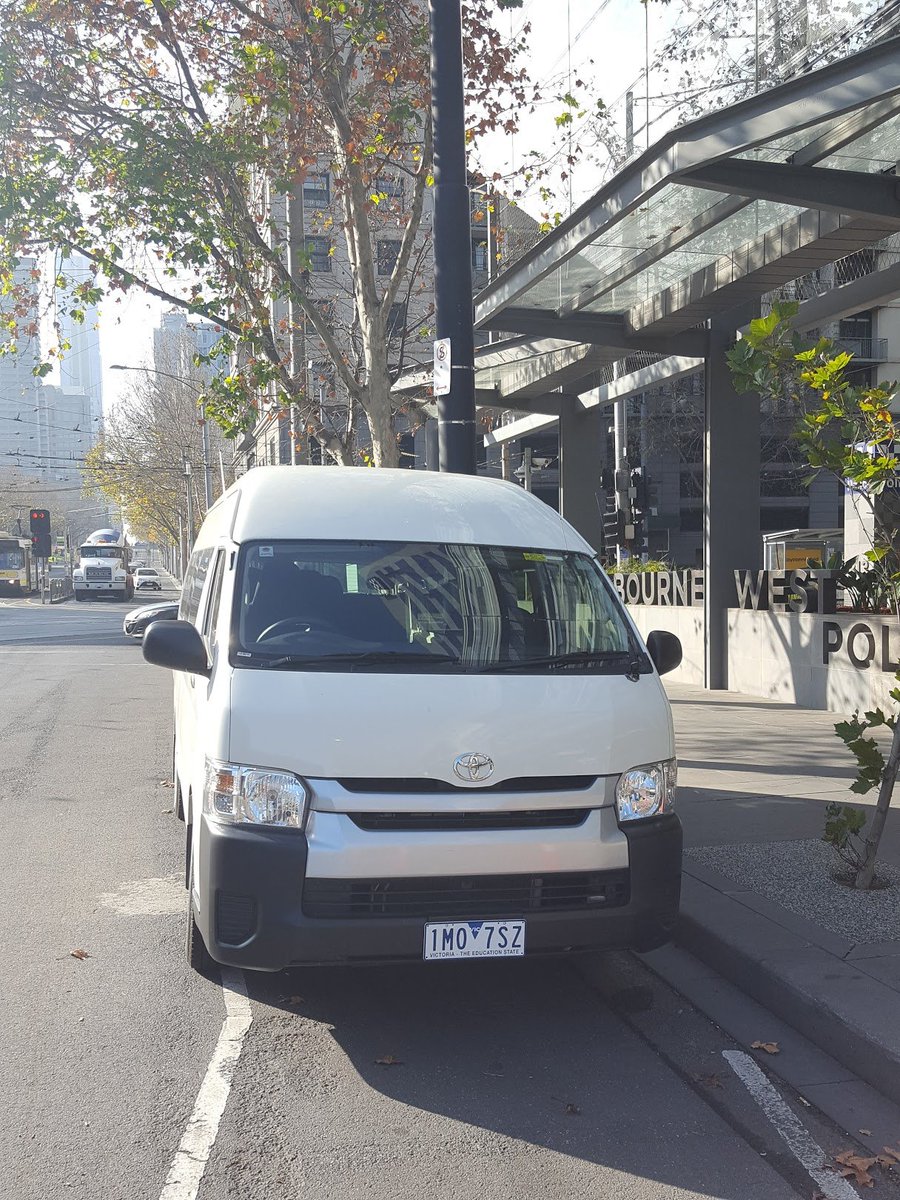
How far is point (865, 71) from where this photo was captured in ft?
22.9

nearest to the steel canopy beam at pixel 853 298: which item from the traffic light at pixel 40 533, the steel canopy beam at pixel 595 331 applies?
the steel canopy beam at pixel 595 331

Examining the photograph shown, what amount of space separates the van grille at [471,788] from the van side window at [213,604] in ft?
3.70

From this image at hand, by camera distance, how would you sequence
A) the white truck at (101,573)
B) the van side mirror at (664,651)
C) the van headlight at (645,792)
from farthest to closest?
the white truck at (101,573) → the van side mirror at (664,651) → the van headlight at (645,792)

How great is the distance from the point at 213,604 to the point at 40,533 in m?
58.2

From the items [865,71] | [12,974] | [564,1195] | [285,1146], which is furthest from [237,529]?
[865,71]

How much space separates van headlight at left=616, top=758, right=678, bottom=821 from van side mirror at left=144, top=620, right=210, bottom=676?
1707 mm

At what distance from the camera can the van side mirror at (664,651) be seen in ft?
Answer: 17.4

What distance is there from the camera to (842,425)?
5949 mm

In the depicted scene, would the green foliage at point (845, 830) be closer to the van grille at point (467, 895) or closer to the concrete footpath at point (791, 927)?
the concrete footpath at point (791, 927)

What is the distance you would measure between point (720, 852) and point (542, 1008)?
2073 mm

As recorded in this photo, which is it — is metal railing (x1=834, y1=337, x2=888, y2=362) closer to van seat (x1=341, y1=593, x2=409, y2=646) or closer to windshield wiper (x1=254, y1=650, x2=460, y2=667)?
van seat (x1=341, y1=593, x2=409, y2=646)

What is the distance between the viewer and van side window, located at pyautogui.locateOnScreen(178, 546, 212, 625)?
628cm

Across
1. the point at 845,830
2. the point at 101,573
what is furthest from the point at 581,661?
the point at 101,573

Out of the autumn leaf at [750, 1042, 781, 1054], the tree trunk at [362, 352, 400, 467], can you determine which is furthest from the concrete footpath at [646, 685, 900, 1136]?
A: the tree trunk at [362, 352, 400, 467]
